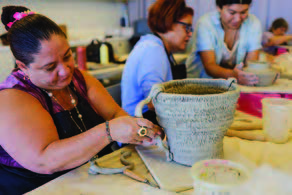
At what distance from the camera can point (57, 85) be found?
1.08 meters

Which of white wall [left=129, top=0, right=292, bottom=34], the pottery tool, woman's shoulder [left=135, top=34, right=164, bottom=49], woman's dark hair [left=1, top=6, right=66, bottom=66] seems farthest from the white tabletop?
white wall [left=129, top=0, right=292, bottom=34]

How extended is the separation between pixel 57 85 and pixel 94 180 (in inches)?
15.8

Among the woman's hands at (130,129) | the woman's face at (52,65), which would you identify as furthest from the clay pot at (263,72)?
the woman's face at (52,65)

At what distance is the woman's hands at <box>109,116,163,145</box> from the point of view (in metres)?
0.92

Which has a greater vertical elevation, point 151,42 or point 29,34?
point 29,34

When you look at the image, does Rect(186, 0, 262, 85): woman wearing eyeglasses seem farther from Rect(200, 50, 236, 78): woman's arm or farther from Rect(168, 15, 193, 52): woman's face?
Rect(168, 15, 193, 52): woman's face

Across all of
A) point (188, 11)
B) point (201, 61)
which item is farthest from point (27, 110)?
point (201, 61)

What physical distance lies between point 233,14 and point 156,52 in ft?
2.73

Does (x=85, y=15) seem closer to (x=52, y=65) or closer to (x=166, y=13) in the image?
(x=166, y=13)

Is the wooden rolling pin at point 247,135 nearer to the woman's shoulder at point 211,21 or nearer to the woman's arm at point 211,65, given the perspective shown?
the woman's arm at point 211,65

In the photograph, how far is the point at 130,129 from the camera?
3.01 feet

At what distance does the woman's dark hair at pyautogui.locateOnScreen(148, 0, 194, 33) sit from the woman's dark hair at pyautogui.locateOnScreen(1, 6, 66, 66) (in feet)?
2.94

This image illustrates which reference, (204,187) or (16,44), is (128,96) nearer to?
(16,44)

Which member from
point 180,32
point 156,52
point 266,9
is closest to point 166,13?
point 180,32
